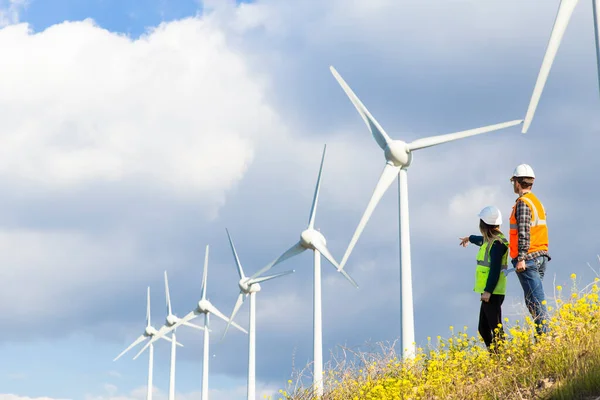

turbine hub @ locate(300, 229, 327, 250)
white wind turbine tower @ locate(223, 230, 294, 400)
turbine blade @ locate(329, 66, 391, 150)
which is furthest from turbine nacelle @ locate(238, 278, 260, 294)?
turbine blade @ locate(329, 66, 391, 150)

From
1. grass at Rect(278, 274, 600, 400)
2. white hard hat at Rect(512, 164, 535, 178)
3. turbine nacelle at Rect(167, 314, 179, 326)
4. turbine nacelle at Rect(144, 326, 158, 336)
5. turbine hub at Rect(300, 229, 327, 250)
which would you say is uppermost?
turbine nacelle at Rect(144, 326, 158, 336)

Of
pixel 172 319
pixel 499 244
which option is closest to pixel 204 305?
pixel 172 319

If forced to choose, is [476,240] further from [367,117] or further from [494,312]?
[367,117]

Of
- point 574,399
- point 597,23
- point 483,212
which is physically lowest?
point 574,399

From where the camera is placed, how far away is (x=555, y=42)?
47.4 ft

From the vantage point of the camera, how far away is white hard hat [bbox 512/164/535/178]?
13320mm

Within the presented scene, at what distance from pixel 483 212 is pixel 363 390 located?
3.67 m

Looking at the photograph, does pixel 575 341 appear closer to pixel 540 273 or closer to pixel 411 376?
pixel 540 273

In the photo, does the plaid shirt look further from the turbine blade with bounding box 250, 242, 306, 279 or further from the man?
the turbine blade with bounding box 250, 242, 306, 279

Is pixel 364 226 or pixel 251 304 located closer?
pixel 364 226

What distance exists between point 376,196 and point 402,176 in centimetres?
113

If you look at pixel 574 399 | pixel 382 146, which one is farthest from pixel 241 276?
pixel 574 399

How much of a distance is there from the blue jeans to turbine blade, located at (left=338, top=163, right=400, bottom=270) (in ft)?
37.5

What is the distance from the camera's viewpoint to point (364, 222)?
81.9ft
